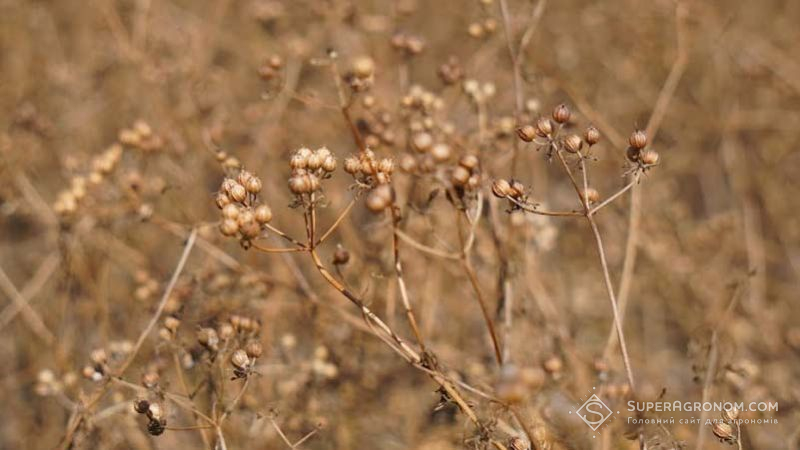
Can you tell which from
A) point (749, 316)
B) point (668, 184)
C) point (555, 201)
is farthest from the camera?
point (555, 201)

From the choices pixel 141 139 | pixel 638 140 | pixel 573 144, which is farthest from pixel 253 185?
pixel 141 139

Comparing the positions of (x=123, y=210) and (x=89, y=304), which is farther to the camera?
(x=89, y=304)

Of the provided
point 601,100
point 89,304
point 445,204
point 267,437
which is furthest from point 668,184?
point 89,304

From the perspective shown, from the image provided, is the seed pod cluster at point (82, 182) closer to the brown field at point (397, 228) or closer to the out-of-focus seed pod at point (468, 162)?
the brown field at point (397, 228)

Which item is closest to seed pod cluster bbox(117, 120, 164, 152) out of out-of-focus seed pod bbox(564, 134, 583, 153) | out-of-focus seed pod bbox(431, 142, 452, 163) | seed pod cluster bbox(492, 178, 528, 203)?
out-of-focus seed pod bbox(431, 142, 452, 163)

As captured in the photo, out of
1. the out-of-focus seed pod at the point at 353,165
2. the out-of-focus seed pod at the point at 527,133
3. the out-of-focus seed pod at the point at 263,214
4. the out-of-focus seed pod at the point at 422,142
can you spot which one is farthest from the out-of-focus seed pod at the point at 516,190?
the out-of-focus seed pod at the point at 263,214

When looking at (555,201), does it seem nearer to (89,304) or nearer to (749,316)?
(749,316)

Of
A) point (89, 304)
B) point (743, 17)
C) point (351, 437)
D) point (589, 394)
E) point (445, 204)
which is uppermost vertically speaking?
point (743, 17)

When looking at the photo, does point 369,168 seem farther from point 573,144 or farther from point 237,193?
point 573,144

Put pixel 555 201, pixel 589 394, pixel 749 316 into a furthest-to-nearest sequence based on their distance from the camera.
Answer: pixel 555 201
pixel 749 316
pixel 589 394
